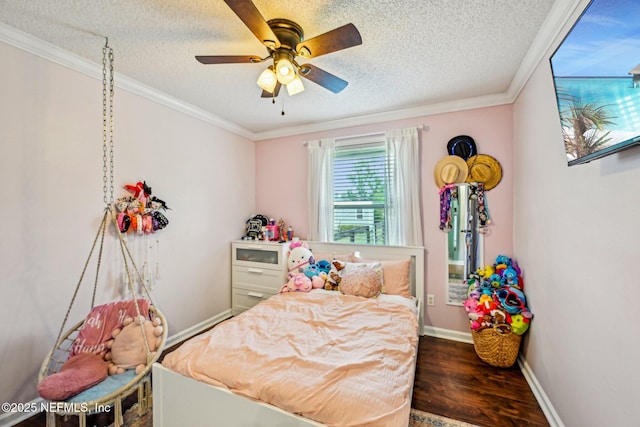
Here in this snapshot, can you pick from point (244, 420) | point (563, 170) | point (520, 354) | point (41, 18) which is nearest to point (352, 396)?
point (244, 420)

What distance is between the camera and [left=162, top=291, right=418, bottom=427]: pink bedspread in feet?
3.82

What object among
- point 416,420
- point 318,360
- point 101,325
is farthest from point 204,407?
point 416,420

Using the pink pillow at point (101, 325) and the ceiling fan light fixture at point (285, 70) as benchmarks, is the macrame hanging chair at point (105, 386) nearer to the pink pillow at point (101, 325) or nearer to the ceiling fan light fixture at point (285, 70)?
the pink pillow at point (101, 325)

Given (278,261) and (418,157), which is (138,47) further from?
(418,157)

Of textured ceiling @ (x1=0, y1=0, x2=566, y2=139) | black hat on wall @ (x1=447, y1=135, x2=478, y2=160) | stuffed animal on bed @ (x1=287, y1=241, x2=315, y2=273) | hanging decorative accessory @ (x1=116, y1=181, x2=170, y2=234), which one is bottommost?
stuffed animal on bed @ (x1=287, y1=241, x2=315, y2=273)

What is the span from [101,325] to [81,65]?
6.48ft

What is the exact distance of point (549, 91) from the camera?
172cm

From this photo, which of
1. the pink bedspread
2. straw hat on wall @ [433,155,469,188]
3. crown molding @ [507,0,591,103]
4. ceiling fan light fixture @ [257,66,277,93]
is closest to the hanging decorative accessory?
the pink bedspread

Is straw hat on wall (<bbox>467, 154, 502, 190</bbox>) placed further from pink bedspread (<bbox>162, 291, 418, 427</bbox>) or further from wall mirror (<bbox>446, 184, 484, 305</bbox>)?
pink bedspread (<bbox>162, 291, 418, 427</bbox>)

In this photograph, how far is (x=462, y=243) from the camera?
109 inches

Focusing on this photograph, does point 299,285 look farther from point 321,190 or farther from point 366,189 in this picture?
point 366,189

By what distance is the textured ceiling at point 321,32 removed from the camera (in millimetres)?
1495

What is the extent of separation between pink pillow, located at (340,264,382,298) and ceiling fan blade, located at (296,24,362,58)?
6.45 feet

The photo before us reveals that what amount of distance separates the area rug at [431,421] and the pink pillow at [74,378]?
200 cm
